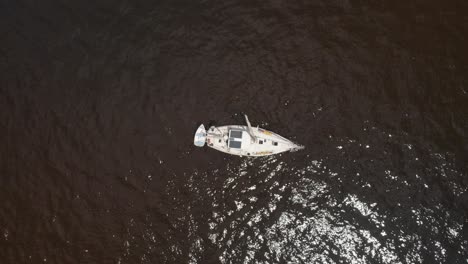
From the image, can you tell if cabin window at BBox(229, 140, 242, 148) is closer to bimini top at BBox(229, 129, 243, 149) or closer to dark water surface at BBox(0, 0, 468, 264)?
bimini top at BBox(229, 129, 243, 149)

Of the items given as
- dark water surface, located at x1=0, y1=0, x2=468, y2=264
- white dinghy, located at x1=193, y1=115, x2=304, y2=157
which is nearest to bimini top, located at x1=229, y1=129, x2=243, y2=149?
white dinghy, located at x1=193, y1=115, x2=304, y2=157

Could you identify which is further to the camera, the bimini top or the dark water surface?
the bimini top

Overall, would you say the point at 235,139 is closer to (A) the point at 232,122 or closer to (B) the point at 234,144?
(B) the point at 234,144

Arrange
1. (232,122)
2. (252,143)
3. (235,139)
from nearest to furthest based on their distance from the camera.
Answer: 1. (252,143)
2. (235,139)
3. (232,122)

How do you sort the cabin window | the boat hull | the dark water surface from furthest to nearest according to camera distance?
the cabin window < the boat hull < the dark water surface

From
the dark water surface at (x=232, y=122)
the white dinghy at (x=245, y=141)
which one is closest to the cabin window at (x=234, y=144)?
the white dinghy at (x=245, y=141)

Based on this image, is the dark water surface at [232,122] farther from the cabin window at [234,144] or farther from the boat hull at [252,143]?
the cabin window at [234,144]

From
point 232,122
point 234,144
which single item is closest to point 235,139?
point 234,144
